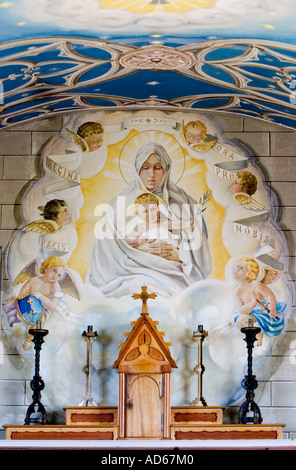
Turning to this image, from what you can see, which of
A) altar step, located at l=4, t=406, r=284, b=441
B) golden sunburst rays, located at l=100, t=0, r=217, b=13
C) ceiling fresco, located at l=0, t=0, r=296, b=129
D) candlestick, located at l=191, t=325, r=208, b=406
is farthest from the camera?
candlestick, located at l=191, t=325, r=208, b=406

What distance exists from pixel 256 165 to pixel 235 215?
62 cm

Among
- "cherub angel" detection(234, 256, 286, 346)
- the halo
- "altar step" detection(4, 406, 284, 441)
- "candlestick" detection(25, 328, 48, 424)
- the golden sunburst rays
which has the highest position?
the golden sunburst rays

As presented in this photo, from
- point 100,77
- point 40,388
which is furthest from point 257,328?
point 100,77

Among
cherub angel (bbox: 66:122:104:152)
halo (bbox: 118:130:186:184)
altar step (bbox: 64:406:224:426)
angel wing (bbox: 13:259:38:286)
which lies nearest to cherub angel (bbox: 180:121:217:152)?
halo (bbox: 118:130:186:184)

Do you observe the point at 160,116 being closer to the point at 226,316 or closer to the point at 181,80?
the point at 181,80

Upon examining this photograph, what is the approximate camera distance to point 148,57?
26.4 feet

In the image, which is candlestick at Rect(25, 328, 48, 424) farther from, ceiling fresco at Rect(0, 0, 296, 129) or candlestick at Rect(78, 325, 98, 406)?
ceiling fresco at Rect(0, 0, 296, 129)

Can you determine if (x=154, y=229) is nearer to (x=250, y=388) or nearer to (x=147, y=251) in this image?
(x=147, y=251)

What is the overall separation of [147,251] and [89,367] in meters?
1.39

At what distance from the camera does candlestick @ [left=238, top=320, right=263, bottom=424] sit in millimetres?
8289

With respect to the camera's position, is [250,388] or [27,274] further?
[27,274]

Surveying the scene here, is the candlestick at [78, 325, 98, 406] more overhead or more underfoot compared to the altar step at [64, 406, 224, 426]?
more overhead

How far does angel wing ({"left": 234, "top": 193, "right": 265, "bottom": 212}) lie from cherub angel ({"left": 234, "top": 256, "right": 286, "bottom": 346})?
565 millimetres

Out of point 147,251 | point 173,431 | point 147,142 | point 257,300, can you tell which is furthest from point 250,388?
point 147,142
